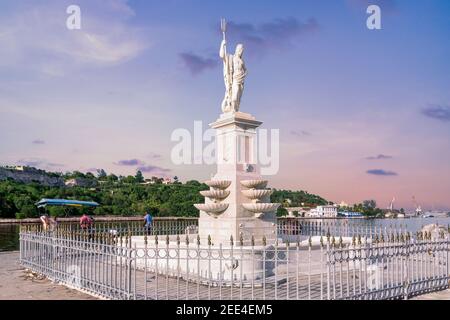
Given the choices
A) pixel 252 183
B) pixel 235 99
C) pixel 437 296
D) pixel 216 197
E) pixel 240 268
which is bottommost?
pixel 437 296

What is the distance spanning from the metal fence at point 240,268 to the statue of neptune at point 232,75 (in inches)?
221

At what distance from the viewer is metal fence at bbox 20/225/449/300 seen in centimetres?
872

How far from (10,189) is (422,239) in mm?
87095

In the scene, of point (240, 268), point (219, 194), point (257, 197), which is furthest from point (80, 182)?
point (240, 268)

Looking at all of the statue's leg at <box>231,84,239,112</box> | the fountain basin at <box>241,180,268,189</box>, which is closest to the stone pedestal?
the fountain basin at <box>241,180,268,189</box>

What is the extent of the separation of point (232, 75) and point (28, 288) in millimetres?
9591

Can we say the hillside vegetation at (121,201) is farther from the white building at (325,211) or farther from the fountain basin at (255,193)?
the fountain basin at (255,193)

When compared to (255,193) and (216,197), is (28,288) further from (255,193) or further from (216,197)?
(255,193)

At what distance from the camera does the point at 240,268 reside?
947cm

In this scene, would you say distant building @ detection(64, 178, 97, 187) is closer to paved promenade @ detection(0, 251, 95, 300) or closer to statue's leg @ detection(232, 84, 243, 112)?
statue's leg @ detection(232, 84, 243, 112)

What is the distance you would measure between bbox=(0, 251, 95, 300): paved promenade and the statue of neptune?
8053 mm

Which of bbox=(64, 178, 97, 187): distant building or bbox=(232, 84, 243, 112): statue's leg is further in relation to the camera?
bbox=(64, 178, 97, 187): distant building

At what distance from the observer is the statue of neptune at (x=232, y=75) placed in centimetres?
1567
